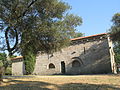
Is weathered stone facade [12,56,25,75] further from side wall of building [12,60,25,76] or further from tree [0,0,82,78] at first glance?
tree [0,0,82,78]

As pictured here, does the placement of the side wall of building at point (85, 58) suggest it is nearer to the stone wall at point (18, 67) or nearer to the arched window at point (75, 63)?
the arched window at point (75, 63)

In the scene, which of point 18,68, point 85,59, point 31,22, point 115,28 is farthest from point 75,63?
point 31,22

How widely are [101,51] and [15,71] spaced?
Result: 25112 mm

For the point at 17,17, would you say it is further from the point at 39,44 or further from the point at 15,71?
the point at 15,71

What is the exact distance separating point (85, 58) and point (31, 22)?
772 inches

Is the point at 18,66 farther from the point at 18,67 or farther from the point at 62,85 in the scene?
the point at 62,85

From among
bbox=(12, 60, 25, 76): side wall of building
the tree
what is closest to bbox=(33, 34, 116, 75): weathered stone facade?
bbox=(12, 60, 25, 76): side wall of building

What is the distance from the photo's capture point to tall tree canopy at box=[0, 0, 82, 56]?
10.2 meters

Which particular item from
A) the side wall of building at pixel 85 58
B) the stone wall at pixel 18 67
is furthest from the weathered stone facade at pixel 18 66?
the side wall of building at pixel 85 58

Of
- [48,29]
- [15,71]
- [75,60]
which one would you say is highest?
[48,29]

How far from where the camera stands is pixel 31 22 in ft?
35.0

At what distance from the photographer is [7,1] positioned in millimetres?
9906

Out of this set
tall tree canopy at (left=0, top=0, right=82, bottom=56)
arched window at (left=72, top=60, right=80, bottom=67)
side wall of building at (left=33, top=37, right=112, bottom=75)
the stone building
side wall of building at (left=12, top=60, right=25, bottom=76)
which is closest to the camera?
tall tree canopy at (left=0, top=0, right=82, bottom=56)

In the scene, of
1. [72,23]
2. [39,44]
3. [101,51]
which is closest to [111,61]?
[101,51]
